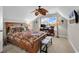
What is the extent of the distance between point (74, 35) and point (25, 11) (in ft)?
3.18

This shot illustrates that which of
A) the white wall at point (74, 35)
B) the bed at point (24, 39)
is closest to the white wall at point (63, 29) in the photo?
the white wall at point (74, 35)

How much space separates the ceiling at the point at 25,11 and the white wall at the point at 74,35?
0.22m

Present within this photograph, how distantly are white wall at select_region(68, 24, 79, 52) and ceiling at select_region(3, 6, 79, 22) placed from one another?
8.7 inches

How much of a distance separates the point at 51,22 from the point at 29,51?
65 cm

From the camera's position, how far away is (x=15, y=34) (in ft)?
6.69

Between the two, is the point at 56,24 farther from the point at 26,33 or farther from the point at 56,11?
the point at 26,33

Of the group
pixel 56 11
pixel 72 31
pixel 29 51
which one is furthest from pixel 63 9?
pixel 29 51

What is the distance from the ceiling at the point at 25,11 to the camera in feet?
6.68

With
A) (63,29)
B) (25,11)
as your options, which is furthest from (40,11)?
(63,29)

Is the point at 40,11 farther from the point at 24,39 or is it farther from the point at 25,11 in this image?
the point at 24,39

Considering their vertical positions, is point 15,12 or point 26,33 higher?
point 15,12

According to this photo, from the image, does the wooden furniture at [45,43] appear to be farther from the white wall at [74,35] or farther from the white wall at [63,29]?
the white wall at [74,35]

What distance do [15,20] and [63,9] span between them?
873mm

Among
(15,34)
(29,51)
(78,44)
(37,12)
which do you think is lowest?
(29,51)
